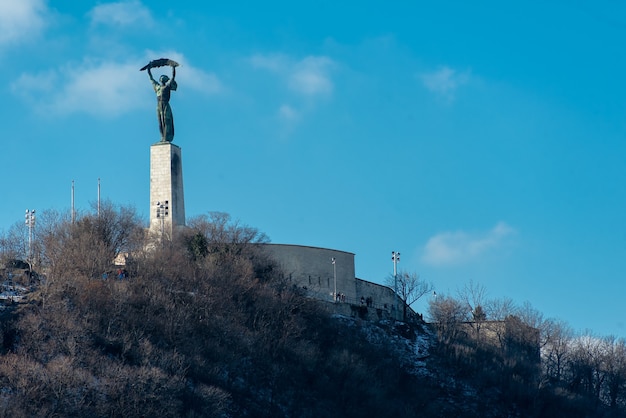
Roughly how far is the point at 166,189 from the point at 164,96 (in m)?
4.56

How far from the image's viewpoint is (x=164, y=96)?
160 feet

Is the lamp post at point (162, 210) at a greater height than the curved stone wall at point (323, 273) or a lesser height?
greater

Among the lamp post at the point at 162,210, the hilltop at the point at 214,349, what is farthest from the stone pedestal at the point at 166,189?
the hilltop at the point at 214,349

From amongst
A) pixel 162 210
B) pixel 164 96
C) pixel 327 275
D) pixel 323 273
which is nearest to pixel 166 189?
pixel 162 210

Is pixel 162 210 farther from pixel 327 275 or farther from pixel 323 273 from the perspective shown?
pixel 327 275

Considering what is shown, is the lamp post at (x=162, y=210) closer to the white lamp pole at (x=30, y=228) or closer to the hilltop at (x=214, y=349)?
the hilltop at (x=214, y=349)

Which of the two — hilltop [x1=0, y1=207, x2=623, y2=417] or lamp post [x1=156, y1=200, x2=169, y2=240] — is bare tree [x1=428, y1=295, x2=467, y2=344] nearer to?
hilltop [x1=0, y1=207, x2=623, y2=417]

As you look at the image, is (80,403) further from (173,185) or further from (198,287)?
(173,185)

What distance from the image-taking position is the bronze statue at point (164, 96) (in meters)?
48.4

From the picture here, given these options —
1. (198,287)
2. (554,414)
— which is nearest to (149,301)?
(198,287)

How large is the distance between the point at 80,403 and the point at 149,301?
7760 millimetres

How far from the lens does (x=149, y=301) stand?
40531 millimetres

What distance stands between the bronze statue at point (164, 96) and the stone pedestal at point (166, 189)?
2.57ft

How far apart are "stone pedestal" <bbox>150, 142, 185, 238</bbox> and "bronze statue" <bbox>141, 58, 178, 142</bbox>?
2.57ft
